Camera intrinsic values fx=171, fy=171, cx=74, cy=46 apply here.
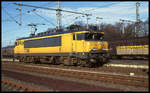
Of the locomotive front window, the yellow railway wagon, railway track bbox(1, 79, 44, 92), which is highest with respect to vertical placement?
the locomotive front window

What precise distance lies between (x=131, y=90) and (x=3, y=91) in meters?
6.45

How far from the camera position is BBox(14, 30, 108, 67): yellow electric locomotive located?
16453 millimetres

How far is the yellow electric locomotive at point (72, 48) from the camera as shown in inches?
648

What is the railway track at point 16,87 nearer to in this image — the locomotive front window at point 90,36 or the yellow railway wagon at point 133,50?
the locomotive front window at point 90,36

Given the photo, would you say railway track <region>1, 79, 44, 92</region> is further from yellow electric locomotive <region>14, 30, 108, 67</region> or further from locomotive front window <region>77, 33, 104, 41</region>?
locomotive front window <region>77, 33, 104, 41</region>

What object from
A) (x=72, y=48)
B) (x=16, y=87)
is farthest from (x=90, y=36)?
(x=16, y=87)

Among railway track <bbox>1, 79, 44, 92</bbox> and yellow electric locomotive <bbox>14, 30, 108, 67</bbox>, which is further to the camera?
yellow electric locomotive <bbox>14, 30, 108, 67</bbox>

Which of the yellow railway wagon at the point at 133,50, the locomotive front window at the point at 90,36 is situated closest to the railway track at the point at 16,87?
the locomotive front window at the point at 90,36

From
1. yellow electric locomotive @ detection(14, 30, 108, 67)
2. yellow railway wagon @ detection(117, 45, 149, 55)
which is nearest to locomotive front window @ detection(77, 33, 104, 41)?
yellow electric locomotive @ detection(14, 30, 108, 67)

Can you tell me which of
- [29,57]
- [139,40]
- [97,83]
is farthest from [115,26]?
[97,83]

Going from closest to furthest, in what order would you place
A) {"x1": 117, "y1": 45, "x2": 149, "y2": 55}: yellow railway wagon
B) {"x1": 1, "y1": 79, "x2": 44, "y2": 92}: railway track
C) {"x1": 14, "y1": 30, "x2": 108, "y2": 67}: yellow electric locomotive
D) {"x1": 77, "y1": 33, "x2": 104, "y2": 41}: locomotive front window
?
{"x1": 1, "y1": 79, "x2": 44, "y2": 92}: railway track < {"x1": 14, "y1": 30, "x2": 108, "y2": 67}: yellow electric locomotive < {"x1": 77, "y1": 33, "x2": 104, "y2": 41}: locomotive front window < {"x1": 117, "y1": 45, "x2": 149, "y2": 55}: yellow railway wagon

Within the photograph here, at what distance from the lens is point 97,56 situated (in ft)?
54.1

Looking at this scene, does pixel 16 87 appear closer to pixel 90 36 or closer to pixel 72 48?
pixel 72 48

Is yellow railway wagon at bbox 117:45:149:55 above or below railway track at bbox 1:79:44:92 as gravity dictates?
above
